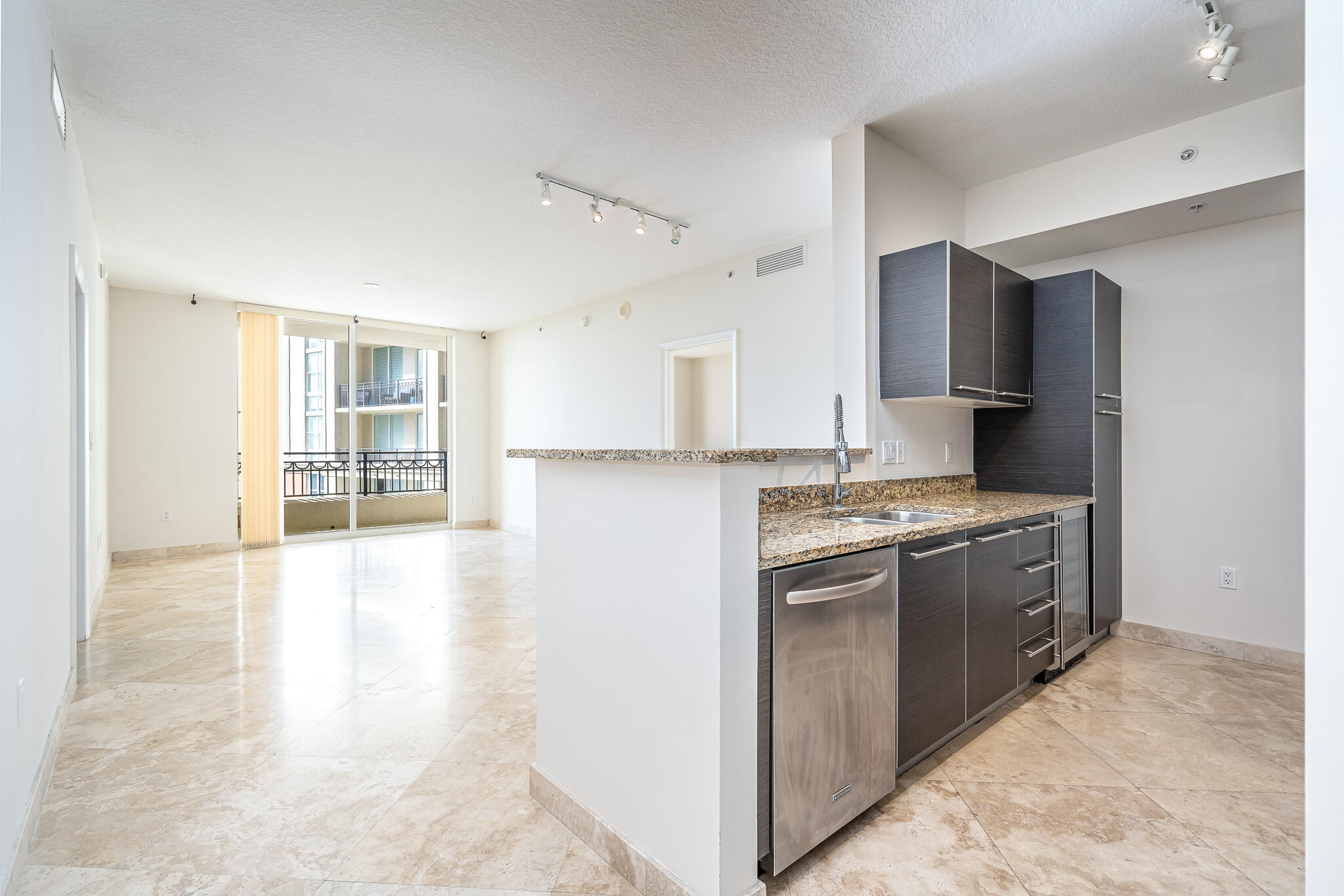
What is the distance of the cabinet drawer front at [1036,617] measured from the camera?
256 centimetres

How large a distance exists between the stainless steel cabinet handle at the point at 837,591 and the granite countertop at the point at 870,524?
0.08 meters

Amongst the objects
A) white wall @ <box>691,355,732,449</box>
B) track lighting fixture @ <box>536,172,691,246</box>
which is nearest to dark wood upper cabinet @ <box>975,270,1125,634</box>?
track lighting fixture @ <box>536,172,691,246</box>

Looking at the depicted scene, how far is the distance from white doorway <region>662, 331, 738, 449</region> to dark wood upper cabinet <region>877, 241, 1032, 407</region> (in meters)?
2.74

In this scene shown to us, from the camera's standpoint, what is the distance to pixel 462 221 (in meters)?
4.23

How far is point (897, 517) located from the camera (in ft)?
8.64

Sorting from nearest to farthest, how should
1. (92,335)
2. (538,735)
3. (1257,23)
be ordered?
1. (538,735)
2. (1257,23)
3. (92,335)

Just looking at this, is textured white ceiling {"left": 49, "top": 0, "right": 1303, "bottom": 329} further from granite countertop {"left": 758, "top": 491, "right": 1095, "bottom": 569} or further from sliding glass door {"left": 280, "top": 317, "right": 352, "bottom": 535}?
sliding glass door {"left": 280, "top": 317, "right": 352, "bottom": 535}

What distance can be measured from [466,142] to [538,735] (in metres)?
2.84

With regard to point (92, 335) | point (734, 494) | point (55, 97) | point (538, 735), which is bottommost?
point (538, 735)

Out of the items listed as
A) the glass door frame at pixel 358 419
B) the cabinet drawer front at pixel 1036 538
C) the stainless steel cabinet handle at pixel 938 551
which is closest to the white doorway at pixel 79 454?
the glass door frame at pixel 358 419

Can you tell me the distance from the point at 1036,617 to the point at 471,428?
731cm

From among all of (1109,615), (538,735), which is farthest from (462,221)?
(1109,615)

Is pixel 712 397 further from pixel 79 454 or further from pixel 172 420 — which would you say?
pixel 172 420

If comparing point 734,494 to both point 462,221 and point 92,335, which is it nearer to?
point 462,221
